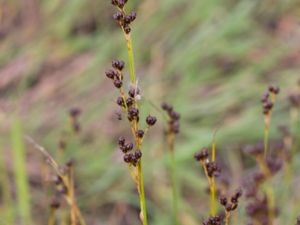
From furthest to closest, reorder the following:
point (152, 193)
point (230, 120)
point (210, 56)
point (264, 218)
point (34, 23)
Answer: point (34, 23), point (210, 56), point (230, 120), point (152, 193), point (264, 218)

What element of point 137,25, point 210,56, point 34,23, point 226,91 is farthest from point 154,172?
point 34,23

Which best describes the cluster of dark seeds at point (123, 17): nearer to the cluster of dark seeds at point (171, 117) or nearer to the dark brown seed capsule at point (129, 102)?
the dark brown seed capsule at point (129, 102)

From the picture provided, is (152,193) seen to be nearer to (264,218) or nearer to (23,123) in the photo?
(23,123)

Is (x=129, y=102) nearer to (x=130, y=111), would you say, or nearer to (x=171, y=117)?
(x=130, y=111)

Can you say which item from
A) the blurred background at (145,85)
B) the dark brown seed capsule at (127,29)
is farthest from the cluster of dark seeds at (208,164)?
the blurred background at (145,85)

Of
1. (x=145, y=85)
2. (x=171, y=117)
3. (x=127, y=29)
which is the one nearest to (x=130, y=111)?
(x=127, y=29)

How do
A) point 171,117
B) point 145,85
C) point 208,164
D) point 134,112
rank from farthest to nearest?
point 145,85 → point 171,117 → point 208,164 → point 134,112

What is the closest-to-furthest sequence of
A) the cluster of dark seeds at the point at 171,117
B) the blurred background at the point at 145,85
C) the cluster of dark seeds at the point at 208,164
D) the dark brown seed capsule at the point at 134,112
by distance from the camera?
1. the dark brown seed capsule at the point at 134,112
2. the cluster of dark seeds at the point at 208,164
3. the cluster of dark seeds at the point at 171,117
4. the blurred background at the point at 145,85

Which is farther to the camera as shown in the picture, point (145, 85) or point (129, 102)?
point (145, 85)
